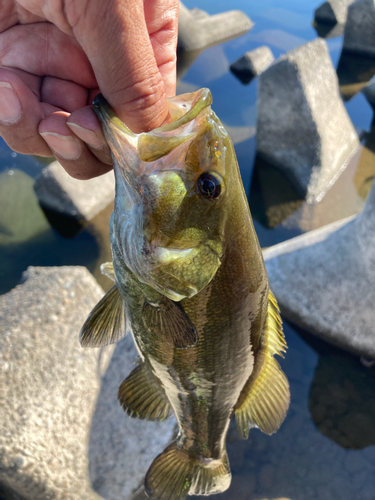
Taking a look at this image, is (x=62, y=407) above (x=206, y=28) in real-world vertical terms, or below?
below

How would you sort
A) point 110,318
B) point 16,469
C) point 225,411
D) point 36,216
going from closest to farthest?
point 110,318 → point 225,411 → point 16,469 → point 36,216

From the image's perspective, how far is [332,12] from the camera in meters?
11.2

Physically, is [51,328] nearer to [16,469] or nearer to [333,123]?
[16,469]

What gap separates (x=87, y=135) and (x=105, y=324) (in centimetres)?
80

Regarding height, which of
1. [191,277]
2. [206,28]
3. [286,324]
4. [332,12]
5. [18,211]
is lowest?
[286,324]

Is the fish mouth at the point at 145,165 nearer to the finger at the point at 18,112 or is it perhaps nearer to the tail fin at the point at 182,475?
the finger at the point at 18,112

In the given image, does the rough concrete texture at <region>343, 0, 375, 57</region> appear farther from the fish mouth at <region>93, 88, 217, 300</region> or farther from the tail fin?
the tail fin

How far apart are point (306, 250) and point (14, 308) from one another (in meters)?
2.89

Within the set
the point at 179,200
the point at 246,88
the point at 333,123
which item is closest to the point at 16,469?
the point at 179,200

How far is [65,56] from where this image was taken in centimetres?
175

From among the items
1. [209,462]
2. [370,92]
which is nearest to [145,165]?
[209,462]

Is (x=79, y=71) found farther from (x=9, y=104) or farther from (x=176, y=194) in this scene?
(x=176, y=194)

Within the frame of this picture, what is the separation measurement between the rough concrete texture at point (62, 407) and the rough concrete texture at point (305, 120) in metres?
4.14

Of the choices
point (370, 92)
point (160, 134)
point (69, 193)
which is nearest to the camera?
point (160, 134)
